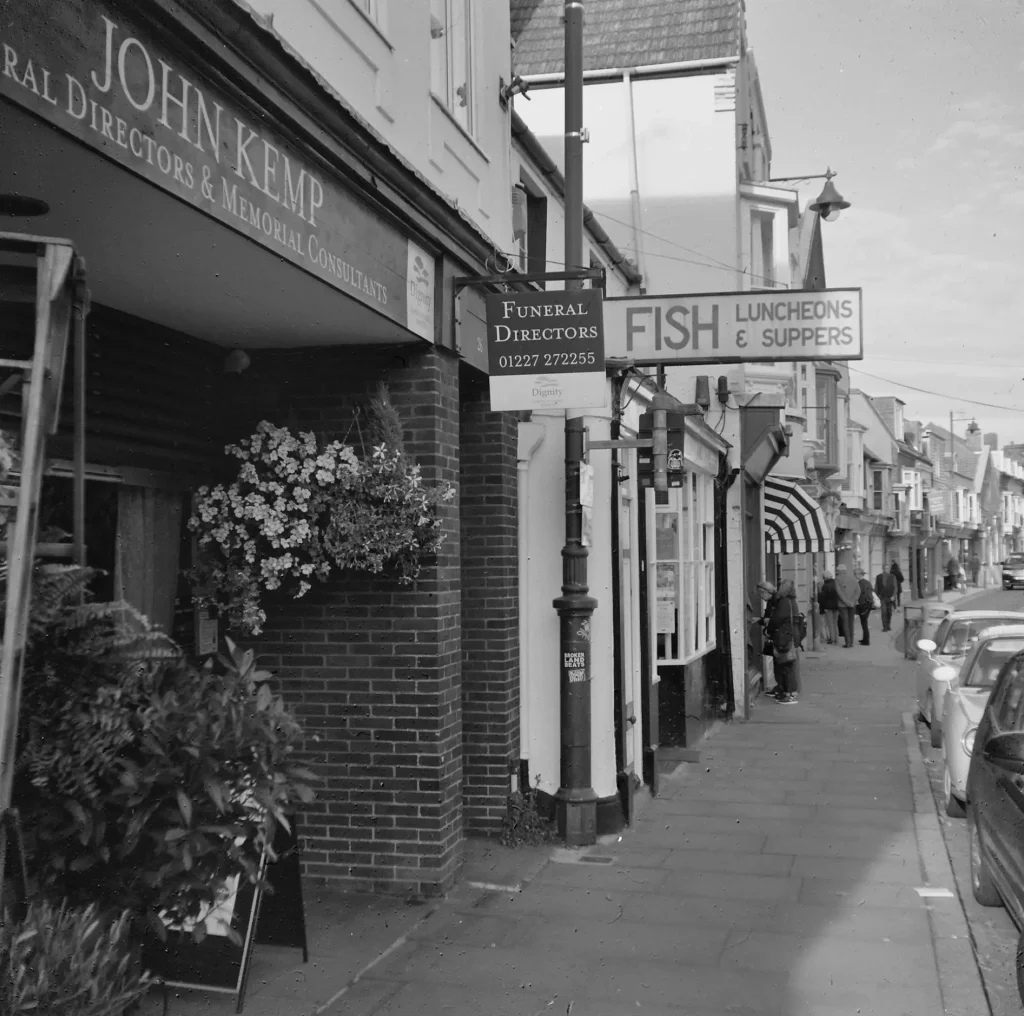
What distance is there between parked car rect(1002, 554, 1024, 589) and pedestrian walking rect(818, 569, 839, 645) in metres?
41.0

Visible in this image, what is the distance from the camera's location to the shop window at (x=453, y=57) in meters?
7.41

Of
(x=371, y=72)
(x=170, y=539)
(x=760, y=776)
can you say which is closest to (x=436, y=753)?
(x=170, y=539)

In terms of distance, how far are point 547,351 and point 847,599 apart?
19779 mm

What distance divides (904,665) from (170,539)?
725 inches

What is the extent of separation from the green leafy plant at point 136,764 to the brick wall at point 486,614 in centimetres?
427

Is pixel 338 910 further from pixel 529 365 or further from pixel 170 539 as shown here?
pixel 529 365

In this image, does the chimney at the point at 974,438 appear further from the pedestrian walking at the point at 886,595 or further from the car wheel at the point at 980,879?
the car wheel at the point at 980,879

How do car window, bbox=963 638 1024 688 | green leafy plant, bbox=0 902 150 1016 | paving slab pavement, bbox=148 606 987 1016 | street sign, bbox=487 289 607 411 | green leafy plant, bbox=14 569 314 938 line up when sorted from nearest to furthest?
green leafy plant, bbox=0 902 150 1016 < green leafy plant, bbox=14 569 314 938 < paving slab pavement, bbox=148 606 987 1016 < street sign, bbox=487 289 607 411 < car window, bbox=963 638 1024 688

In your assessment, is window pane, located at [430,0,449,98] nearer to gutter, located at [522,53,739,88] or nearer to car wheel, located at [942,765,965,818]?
car wheel, located at [942,765,965,818]

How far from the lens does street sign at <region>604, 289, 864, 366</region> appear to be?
8617 mm

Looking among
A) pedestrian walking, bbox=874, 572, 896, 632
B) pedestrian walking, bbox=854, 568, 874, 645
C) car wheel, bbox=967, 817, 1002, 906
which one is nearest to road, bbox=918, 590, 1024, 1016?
→ car wheel, bbox=967, 817, 1002, 906

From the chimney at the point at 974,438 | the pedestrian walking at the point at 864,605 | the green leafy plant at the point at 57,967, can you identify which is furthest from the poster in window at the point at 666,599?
the chimney at the point at 974,438

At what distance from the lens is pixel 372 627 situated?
7.02 m

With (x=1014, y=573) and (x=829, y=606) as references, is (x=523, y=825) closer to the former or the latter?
(x=829, y=606)
